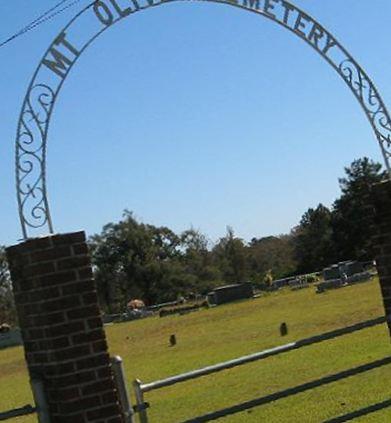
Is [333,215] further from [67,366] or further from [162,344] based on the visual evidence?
[67,366]

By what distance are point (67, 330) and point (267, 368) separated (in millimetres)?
10834

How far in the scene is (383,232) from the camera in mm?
7414

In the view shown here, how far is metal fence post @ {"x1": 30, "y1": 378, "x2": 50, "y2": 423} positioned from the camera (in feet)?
17.0

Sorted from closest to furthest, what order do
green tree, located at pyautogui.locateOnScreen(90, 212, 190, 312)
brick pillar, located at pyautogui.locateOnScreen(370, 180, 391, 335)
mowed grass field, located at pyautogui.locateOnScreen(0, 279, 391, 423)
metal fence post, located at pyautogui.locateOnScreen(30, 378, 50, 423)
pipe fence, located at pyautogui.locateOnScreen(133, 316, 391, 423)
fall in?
metal fence post, located at pyautogui.locateOnScreen(30, 378, 50, 423) → pipe fence, located at pyautogui.locateOnScreen(133, 316, 391, 423) → brick pillar, located at pyautogui.locateOnScreen(370, 180, 391, 335) → mowed grass field, located at pyautogui.locateOnScreen(0, 279, 391, 423) → green tree, located at pyautogui.locateOnScreen(90, 212, 190, 312)

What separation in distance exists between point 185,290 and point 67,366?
277ft

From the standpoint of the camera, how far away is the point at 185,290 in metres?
89.3

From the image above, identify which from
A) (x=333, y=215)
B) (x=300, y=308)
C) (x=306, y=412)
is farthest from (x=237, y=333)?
(x=333, y=215)

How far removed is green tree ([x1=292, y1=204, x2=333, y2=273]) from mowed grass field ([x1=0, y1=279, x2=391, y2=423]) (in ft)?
164

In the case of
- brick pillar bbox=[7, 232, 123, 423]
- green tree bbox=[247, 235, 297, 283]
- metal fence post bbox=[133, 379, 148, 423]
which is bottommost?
metal fence post bbox=[133, 379, 148, 423]

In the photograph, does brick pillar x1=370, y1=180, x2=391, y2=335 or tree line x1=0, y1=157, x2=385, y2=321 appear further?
tree line x1=0, y1=157, x2=385, y2=321

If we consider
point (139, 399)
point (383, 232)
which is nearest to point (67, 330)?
point (139, 399)

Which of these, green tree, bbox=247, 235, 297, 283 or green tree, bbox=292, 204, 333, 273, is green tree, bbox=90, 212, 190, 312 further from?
green tree, bbox=292, 204, 333, 273

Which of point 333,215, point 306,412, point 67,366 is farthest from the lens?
point 333,215

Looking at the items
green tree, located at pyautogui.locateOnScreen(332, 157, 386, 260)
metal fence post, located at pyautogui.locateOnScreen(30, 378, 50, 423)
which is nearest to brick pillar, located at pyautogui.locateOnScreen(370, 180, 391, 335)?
metal fence post, located at pyautogui.locateOnScreen(30, 378, 50, 423)
